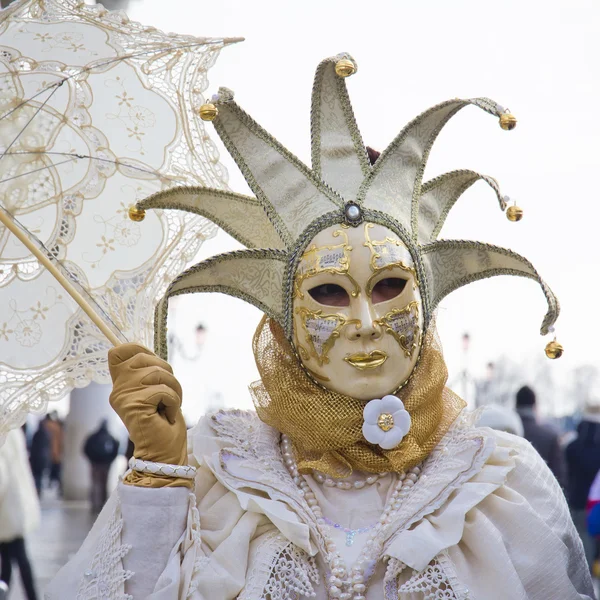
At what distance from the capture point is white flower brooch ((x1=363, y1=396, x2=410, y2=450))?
2650mm

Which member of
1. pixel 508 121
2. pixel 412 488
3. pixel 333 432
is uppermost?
pixel 508 121

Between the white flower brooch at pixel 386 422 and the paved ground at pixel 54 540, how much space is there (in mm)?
2912

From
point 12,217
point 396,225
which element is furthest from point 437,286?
point 12,217

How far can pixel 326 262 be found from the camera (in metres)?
2.75

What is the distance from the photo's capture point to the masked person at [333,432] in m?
2.54

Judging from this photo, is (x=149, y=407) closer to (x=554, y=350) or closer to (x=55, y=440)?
(x=554, y=350)

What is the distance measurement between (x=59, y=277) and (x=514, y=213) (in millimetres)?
1381

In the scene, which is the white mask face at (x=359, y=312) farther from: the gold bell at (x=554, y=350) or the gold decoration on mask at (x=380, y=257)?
the gold bell at (x=554, y=350)

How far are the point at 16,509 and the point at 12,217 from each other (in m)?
3.09

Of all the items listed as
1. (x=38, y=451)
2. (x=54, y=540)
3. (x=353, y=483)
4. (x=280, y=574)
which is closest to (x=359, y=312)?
(x=353, y=483)

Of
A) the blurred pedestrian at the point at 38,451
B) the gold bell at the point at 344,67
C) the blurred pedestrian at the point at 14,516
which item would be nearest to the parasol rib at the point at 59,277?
the gold bell at the point at 344,67

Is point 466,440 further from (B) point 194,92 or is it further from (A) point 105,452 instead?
(A) point 105,452

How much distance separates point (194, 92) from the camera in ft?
10.5

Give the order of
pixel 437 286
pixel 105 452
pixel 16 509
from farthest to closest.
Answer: pixel 105 452
pixel 16 509
pixel 437 286
